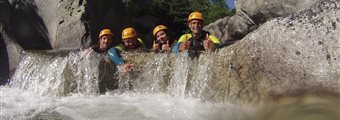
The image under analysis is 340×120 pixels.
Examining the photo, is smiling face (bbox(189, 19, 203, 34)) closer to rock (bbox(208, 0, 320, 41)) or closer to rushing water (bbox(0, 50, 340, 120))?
rushing water (bbox(0, 50, 340, 120))

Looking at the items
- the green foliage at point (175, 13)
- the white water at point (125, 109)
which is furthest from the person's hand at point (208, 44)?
the green foliage at point (175, 13)

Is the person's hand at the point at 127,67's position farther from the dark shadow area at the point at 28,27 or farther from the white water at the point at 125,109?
the dark shadow area at the point at 28,27

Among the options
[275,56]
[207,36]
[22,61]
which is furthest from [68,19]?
[275,56]

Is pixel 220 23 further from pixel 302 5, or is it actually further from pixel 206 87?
pixel 206 87

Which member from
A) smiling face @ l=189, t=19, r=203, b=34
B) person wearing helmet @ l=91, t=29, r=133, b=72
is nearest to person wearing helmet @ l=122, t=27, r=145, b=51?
person wearing helmet @ l=91, t=29, r=133, b=72

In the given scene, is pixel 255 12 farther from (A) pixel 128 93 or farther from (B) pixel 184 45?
(A) pixel 128 93

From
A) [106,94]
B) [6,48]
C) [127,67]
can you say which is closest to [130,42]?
[127,67]

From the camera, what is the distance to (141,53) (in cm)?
760

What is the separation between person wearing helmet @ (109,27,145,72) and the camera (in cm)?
754

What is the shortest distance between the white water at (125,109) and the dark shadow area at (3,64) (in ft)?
10.9

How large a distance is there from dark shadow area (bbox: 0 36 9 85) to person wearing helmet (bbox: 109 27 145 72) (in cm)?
317

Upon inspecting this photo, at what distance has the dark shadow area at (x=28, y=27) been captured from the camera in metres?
12.7

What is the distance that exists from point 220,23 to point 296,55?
16.5m

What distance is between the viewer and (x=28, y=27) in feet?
43.5
